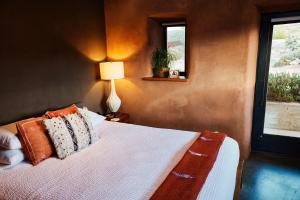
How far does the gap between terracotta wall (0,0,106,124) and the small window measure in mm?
1036

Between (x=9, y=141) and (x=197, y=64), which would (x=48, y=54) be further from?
(x=197, y=64)

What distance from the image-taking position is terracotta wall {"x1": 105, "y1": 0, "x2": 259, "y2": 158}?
9.09ft

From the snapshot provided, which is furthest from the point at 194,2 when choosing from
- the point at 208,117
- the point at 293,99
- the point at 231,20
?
the point at 293,99

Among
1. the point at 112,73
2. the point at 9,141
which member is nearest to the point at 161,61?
the point at 112,73

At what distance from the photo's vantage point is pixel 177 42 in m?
3.58

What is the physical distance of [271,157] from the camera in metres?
3.12

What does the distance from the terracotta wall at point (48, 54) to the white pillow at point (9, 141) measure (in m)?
0.40

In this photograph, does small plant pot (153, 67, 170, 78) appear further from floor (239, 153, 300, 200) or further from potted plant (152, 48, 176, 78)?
floor (239, 153, 300, 200)

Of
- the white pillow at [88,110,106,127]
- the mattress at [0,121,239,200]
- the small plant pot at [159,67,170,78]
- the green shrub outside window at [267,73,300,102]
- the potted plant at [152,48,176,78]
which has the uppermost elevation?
the potted plant at [152,48,176,78]

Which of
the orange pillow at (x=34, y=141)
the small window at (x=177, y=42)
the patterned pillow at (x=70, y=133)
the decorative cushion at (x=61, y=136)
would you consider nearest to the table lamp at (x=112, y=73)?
the small window at (x=177, y=42)

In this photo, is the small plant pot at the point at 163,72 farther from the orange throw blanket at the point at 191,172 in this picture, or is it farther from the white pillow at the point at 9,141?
the white pillow at the point at 9,141

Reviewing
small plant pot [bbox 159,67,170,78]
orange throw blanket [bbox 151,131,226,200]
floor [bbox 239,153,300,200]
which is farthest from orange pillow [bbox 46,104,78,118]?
floor [bbox 239,153,300,200]

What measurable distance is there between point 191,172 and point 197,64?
1.73 metres

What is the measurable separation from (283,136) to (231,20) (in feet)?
5.63
